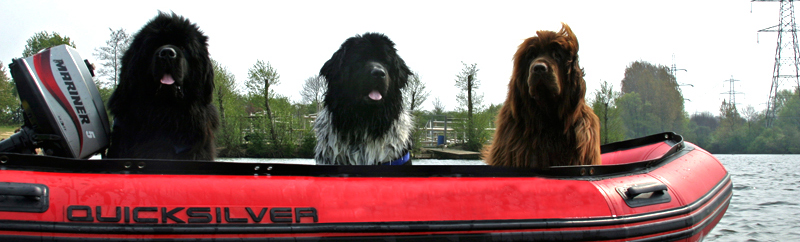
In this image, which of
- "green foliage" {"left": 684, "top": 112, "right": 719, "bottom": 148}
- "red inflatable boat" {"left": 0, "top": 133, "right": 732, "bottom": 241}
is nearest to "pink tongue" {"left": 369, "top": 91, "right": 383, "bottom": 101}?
"red inflatable boat" {"left": 0, "top": 133, "right": 732, "bottom": 241}

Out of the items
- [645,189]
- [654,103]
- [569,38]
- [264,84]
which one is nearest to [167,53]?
[569,38]

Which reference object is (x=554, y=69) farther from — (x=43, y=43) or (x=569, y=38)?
(x=43, y=43)

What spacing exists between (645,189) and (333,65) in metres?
2.24

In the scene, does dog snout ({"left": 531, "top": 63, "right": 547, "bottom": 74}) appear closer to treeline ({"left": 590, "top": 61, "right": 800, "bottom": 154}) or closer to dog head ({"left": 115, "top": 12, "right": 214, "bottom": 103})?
dog head ({"left": 115, "top": 12, "right": 214, "bottom": 103})

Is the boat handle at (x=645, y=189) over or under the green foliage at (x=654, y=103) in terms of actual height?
under

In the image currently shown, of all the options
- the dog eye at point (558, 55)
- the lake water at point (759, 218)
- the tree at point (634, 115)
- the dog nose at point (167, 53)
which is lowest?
the lake water at point (759, 218)

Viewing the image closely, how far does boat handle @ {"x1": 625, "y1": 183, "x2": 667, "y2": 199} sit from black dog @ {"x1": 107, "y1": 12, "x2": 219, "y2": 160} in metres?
2.67

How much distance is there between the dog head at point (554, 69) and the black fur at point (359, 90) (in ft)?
3.19

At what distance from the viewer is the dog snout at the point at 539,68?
265 cm

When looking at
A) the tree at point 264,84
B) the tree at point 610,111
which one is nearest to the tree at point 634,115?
the tree at point 610,111

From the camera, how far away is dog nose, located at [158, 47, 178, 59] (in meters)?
2.58

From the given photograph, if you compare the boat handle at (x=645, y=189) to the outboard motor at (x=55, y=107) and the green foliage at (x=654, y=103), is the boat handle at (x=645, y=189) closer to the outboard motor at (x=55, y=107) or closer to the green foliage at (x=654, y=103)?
the outboard motor at (x=55, y=107)

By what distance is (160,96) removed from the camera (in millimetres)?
2717

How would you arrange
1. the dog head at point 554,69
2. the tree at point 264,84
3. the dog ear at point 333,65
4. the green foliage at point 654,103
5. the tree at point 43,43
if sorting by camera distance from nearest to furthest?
the dog head at point 554,69 < the dog ear at point 333,65 < the tree at point 43,43 < the tree at point 264,84 < the green foliage at point 654,103
